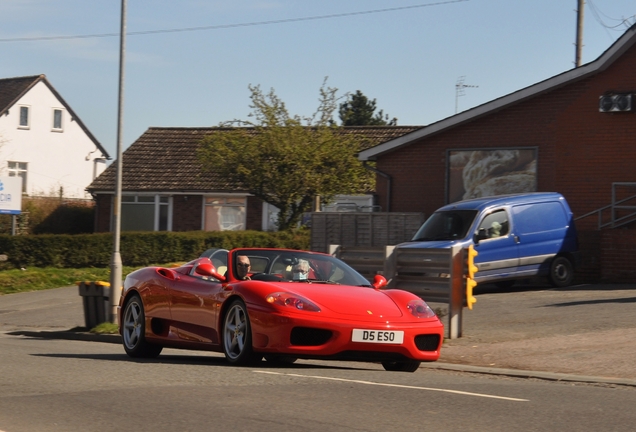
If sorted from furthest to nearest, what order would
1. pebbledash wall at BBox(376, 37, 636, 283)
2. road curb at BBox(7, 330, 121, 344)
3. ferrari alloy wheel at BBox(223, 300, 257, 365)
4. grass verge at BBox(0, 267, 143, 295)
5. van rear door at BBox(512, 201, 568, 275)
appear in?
grass verge at BBox(0, 267, 143, 295)
pebbledash wall at BBox(376, 37, 636, 283)
van rear door at BBox(512, 201, 568, 275)
road curb at BBox(7, 330, 121, 344)
ferrari alloy wheel at BBox(223, 300, 257, 365)

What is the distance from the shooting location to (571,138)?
86.8ft

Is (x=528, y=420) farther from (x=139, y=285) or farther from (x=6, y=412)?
(x=139, y=285)

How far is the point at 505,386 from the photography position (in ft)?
31.2

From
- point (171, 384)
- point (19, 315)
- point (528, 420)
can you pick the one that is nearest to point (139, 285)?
point (171, 384)

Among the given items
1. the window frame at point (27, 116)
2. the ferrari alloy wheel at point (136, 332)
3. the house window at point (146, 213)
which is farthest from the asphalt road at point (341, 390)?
the window frame at point (27, 116)

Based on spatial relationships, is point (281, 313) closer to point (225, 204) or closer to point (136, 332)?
point (136, 332)

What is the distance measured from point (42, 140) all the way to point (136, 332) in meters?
54.2

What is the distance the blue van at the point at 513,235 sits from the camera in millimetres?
21922

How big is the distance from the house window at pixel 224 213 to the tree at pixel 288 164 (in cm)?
726

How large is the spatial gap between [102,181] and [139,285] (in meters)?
36.0

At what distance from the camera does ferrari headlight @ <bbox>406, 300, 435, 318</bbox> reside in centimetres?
1038

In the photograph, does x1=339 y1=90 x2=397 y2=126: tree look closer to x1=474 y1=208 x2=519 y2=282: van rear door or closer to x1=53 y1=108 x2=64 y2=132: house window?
x1=53 y1=108 x2=64 y2=132: house window

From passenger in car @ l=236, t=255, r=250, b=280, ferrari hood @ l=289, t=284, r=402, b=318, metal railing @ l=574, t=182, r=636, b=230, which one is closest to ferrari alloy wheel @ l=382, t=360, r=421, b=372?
ferrari hood @ l=289, t=284, r=402, b=318

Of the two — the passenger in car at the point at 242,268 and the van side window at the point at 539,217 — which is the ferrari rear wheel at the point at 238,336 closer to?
the passenger in car at the point at 242,268
